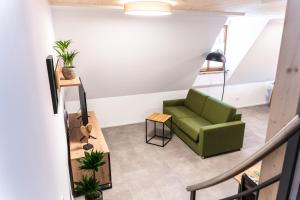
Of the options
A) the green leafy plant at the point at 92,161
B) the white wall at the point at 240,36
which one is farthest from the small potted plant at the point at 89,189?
the white wall at the point at 240,36

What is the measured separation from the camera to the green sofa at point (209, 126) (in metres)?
4.27

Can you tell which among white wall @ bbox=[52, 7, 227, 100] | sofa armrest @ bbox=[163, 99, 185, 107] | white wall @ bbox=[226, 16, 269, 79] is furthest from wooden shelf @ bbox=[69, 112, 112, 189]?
white wall @ bbox=[226, 16, 269, 79]

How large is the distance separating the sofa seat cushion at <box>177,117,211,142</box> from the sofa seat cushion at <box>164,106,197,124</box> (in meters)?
0.19

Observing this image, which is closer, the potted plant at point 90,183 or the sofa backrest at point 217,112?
the potted plant at point 90,183

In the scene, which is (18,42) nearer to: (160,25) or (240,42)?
(160,25)

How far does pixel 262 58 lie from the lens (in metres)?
6.00

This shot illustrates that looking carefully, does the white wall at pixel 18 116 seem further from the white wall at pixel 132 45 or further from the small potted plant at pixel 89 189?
the white wall at pixel 132 45

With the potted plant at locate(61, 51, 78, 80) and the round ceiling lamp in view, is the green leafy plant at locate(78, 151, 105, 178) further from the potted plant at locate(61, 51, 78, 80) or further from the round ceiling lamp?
the round ceiling lamp

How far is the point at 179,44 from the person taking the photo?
4395mm

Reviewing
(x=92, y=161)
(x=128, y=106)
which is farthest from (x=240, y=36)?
(x=92, y=161)

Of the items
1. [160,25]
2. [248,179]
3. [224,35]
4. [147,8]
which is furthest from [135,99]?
[248,179]

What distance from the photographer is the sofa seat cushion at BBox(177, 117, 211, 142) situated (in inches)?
175

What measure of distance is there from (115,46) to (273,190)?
3.51m

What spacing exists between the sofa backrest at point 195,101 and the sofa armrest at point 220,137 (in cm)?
104
